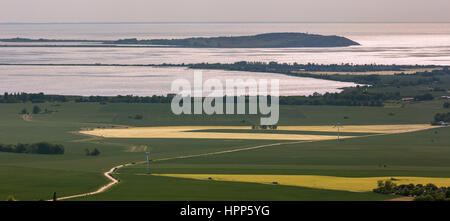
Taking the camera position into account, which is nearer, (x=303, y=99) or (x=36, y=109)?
(x=36, y=109)

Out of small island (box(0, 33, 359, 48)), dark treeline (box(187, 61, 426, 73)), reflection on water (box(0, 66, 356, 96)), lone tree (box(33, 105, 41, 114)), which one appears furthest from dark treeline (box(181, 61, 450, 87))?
small island (box(0, 33, 359, 48))

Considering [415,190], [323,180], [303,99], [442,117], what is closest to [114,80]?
[303,99]

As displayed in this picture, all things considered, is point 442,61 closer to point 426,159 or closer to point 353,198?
point 426,159

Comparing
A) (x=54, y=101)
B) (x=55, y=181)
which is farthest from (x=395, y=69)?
(x=55, y=181)

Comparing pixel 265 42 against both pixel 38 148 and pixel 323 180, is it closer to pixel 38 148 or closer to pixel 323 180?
pixel 38 148

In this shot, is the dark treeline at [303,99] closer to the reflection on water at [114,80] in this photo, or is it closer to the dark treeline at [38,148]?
the reflection on water at [114,80]

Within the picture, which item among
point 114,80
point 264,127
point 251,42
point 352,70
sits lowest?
point 264,127
